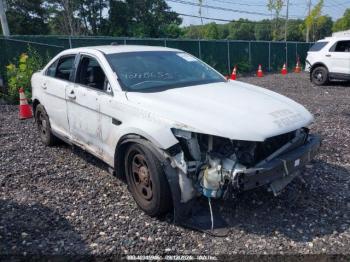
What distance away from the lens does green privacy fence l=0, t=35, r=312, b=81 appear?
11102 millimetres

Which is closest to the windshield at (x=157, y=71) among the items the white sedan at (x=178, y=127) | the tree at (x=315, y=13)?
the white sedan at (x=178, y=127)

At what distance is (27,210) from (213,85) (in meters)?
2.51

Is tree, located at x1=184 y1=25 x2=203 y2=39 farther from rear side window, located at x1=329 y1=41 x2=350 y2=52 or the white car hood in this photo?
the white car hood

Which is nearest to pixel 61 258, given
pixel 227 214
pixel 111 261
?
pixel 111 261

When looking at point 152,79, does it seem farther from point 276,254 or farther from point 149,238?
point 276,254

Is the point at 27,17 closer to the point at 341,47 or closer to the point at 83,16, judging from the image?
the point at 83,16

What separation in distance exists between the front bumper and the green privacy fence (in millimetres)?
9760

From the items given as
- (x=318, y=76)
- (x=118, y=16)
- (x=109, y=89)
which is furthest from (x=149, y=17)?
(x=109, y=89)

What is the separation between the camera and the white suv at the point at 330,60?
492 inches

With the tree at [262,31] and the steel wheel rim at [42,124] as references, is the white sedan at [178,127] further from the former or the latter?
the tree at [262,31]

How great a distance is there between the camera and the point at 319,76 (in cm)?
1350

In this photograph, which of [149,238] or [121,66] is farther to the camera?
[121,66]

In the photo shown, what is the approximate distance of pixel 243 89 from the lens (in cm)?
428

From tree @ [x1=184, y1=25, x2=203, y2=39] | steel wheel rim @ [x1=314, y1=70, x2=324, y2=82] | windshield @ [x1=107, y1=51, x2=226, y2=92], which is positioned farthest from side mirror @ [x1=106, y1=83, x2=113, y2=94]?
tree @ [x1=184, y1=25, x2=203, y2=39]
